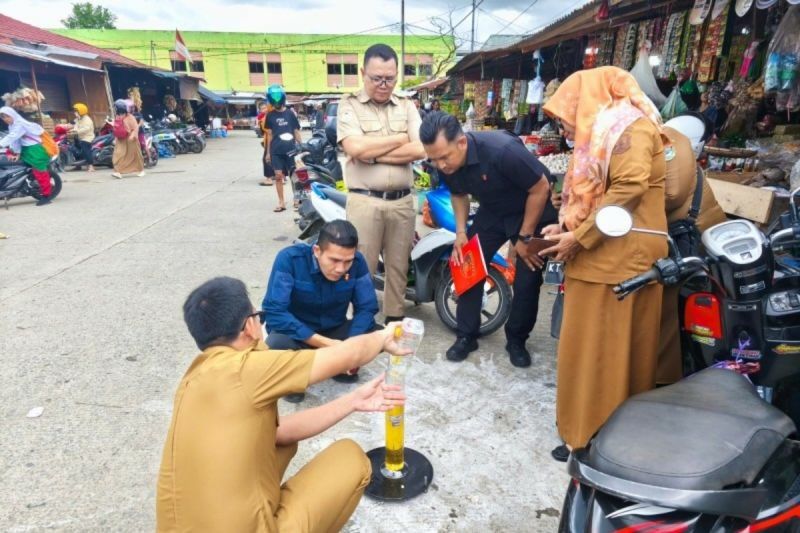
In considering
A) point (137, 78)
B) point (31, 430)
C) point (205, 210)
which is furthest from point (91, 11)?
point (31, 430)

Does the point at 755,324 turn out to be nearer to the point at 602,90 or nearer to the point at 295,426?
the point at 602,90

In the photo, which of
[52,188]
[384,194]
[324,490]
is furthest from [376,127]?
[52,188]

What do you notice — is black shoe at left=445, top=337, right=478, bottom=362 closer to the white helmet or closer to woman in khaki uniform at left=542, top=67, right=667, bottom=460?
woman in khaki uniform at left=542, top=67, right=667, bottom=460

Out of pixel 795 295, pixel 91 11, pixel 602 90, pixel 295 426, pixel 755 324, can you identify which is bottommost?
pixel 295 426

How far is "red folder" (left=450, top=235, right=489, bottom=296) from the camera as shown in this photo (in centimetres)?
307

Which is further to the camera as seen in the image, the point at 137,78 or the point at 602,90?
the point at 137,78

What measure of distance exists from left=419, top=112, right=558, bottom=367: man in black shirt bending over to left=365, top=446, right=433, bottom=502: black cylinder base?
1036mm

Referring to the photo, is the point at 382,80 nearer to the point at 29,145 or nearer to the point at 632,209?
the point at 632,209

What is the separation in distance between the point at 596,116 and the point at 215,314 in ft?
5.30

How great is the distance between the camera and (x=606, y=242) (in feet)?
7.04

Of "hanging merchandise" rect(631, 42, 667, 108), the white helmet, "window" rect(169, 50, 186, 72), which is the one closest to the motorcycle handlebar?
the white helmet

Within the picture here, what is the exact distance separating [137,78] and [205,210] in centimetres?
1574

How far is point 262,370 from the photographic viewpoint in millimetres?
1344

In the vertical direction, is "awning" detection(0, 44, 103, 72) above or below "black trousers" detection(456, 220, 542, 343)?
above
